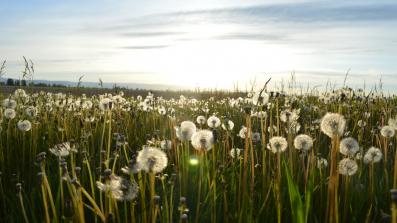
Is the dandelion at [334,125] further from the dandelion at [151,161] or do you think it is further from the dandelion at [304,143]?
the dandelion at [151,161]

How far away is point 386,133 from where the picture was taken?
3.59m

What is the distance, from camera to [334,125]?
235cm

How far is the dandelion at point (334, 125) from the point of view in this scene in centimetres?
228

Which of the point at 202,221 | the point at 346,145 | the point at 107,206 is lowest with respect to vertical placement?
the point at 202,221

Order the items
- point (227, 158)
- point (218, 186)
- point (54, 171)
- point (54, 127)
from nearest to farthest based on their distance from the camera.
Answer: point (218, 186) < point (227, 158) < point (54, 171) < point (54, 127)

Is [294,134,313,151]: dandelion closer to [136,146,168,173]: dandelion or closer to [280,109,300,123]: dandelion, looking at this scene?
[280,109,300,123]: dandelion

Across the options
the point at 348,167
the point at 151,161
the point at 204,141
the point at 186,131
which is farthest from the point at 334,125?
the point at 186,131

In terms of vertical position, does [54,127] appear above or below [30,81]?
below

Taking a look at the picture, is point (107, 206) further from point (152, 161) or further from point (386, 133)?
point (386, 133)

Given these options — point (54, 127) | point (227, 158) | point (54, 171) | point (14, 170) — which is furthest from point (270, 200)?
point (54, 127)

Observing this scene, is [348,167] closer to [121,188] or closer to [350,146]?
[350,146]

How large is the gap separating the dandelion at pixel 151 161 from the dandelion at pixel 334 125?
81 cm

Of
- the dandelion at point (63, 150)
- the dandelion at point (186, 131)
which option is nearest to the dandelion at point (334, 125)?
the dandelion at point (186, 131)

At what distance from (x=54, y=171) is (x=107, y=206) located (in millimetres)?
2247
